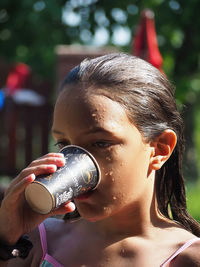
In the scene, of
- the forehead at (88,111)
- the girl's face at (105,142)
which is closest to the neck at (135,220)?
the girl's face at (105,142)

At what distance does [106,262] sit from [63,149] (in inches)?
19.5

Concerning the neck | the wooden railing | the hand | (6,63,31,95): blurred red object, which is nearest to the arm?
the hand

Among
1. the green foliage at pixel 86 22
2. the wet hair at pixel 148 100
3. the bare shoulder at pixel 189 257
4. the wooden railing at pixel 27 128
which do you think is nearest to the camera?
the bare shoulder at pixel 189 257

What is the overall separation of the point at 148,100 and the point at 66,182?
0.55 meters

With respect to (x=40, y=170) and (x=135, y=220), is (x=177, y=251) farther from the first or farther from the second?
(x=40, y=170)

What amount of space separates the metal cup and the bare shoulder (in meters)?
0.42

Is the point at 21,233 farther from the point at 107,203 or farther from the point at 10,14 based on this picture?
the point at 10,14

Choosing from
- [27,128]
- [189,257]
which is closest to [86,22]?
[27,128]

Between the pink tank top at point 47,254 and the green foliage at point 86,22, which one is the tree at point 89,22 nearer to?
the green foliage at point 86,22

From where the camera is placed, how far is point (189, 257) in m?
1.99

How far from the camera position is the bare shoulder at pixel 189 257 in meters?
1.97

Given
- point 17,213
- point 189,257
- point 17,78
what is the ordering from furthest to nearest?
point 17,78
point 17,213
point 189,257

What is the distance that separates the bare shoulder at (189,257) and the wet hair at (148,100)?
313 mm

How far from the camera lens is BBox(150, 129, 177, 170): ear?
218 cm
